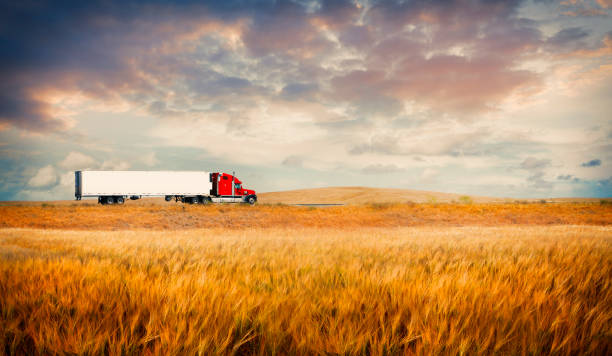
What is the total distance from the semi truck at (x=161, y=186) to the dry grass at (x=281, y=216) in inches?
252

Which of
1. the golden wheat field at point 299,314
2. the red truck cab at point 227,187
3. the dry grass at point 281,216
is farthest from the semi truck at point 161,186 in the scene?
the golden wheat field at point 299,314

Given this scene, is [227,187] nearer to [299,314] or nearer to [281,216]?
[281,216]

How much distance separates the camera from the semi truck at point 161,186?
38531mm

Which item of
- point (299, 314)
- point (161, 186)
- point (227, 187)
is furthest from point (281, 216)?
point (299, 314)

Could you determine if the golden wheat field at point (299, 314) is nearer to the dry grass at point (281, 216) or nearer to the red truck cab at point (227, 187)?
the dry grass at point (281, 216)

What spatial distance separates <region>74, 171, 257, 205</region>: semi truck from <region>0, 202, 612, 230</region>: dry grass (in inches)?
252

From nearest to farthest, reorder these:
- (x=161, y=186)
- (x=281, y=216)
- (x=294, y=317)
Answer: (x=294, y=317), (x=281, y=216), (x=161, y=186)

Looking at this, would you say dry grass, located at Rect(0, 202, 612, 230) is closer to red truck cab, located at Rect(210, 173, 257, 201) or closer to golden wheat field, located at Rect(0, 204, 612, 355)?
red truck cab, located at Rect(210, 173, 257, 201)

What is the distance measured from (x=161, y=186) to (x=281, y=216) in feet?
59.5

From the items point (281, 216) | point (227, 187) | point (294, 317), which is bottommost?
point (281, 216)

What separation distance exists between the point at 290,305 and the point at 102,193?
4257 centimetres

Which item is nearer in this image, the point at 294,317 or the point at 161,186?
the point at 294,317

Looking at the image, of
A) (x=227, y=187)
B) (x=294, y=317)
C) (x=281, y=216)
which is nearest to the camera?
(x=294, y=317)

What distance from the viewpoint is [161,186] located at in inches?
1608
